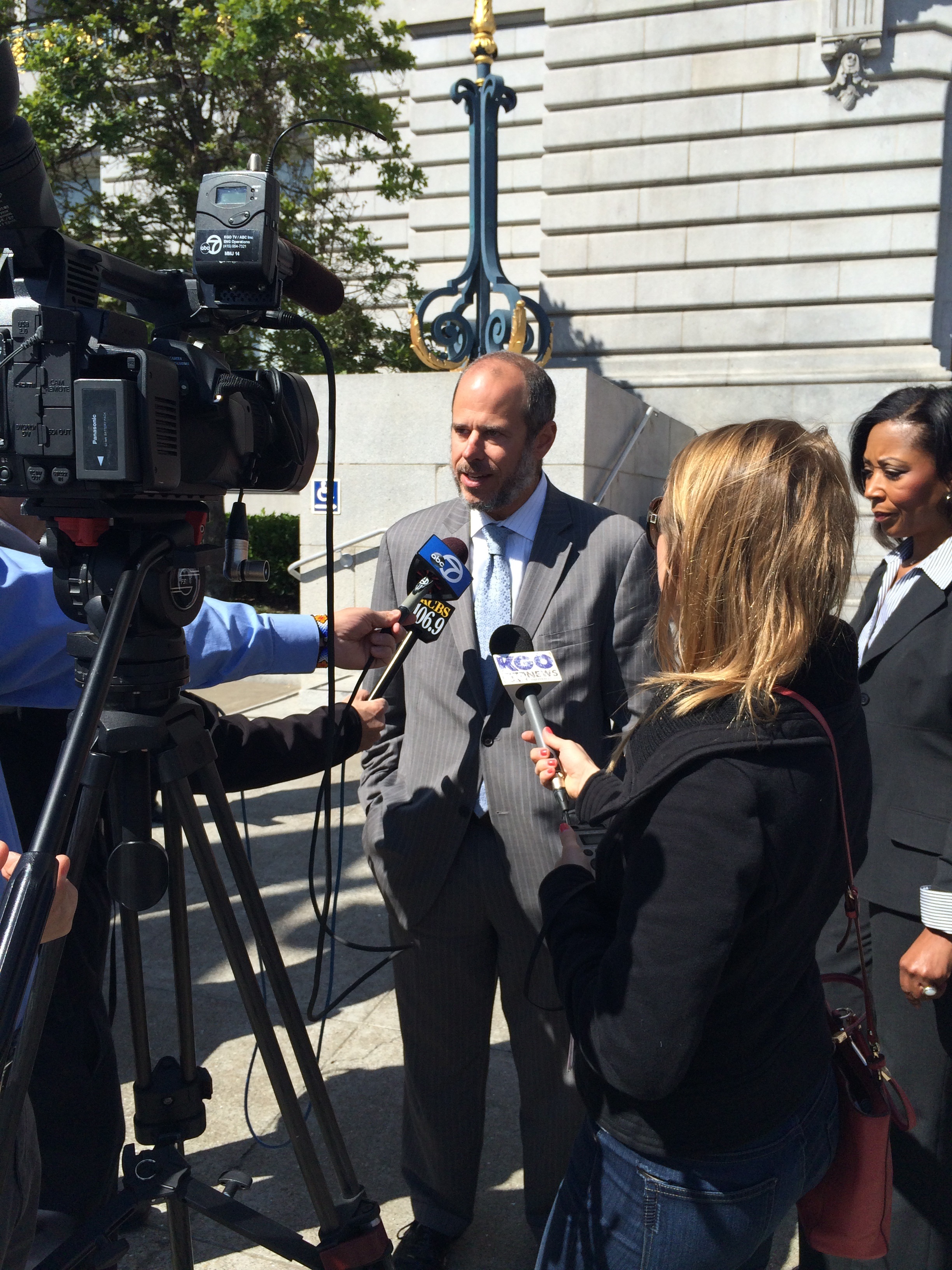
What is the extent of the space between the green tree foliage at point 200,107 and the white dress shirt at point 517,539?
7109 mm

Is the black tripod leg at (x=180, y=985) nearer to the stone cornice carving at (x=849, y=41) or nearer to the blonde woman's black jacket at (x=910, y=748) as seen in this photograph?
the blonde woman's black jacket at (x=910, y=748)

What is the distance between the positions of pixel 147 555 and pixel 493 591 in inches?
48.1

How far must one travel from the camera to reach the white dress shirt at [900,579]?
2.29 metres

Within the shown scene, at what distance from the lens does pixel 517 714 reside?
7.67 feet

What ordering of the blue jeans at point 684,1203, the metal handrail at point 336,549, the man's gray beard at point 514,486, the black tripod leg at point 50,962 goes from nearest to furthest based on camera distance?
1. the black tripod leg at point 50,962
2. the blue jeans at point 684,1203
3. the man's gray beard at point 514,486
4. the metal handrail at point 336,549

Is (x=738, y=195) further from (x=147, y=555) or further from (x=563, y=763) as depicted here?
(x=147, y=555)

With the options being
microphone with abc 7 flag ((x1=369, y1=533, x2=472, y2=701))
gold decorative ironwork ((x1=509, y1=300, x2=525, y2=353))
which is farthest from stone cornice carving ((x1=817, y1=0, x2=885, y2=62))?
microphone with abc 7 flag ((x1=369, y1=533, x2=472, y2=701))

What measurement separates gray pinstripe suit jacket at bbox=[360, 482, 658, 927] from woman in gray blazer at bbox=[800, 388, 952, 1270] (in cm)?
58

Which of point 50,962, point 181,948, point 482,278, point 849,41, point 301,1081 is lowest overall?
point 301,1081

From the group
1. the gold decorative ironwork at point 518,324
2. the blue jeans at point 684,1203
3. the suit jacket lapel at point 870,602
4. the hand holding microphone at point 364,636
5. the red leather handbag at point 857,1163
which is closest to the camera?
the blue jeans at point 684,1203

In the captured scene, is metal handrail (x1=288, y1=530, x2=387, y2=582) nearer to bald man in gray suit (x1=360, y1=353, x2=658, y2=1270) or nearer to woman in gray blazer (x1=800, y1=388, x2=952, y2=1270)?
bald man in gray suit (x1=360, y1=353, x2=658, y2=1270)

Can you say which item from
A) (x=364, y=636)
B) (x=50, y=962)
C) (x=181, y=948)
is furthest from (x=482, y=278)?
(x=50, y=962)

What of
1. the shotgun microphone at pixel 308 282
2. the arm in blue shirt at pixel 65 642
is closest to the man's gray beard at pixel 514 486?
the arm in blue shirt at pixel 65 642

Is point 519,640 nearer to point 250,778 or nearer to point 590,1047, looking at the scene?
point 250,778
